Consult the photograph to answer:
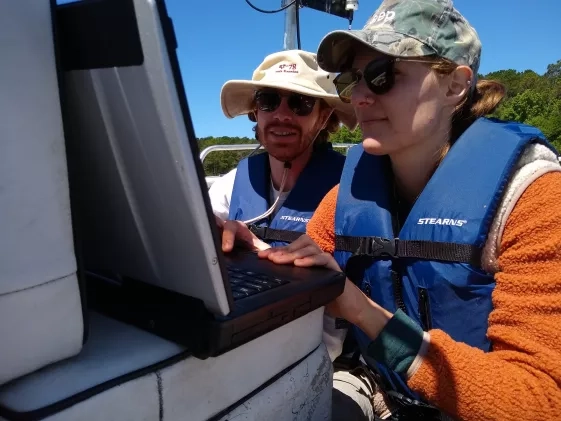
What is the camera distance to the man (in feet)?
6.91

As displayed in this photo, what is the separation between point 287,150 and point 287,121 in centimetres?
14

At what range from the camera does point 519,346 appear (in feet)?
3.34

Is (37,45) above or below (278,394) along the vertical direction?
above

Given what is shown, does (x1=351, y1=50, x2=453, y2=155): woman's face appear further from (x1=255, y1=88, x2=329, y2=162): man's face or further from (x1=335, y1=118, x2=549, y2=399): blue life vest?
(x1=255, y1=88, x2=329, y2=162): man's face

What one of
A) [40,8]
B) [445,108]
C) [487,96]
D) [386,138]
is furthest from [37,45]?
[487,96]

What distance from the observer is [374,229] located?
1434mm

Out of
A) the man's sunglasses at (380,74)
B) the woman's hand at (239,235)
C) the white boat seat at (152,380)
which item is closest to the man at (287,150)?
the woman's hand at (239,235)

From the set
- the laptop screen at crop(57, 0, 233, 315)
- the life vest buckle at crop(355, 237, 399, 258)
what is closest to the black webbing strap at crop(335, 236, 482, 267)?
the life vest buckle at crop(355, 237, 399, 258)

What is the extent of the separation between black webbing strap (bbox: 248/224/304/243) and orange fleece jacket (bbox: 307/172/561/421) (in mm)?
976

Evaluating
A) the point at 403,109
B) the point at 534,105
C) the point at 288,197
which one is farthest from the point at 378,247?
the point at 534,105

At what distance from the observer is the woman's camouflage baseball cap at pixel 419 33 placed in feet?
4.07

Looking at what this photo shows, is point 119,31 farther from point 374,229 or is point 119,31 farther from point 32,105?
point 374,229

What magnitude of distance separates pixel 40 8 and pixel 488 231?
41.9 inches

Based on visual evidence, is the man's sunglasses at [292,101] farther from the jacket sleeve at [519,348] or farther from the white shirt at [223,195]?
the jacket sleeve at [519,348]
